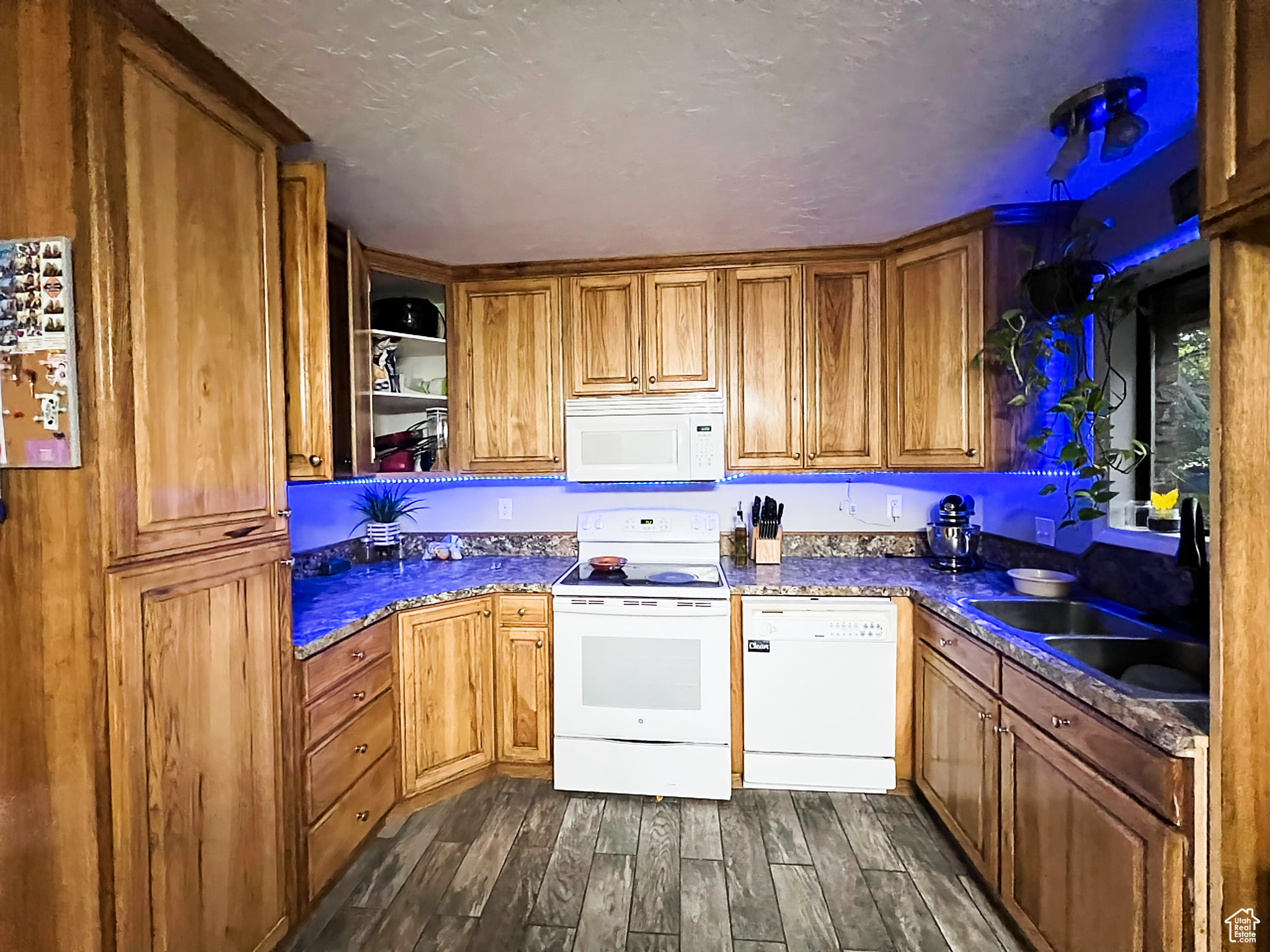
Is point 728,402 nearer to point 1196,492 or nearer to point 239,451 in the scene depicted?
point 1196,492

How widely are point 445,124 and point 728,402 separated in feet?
5.33

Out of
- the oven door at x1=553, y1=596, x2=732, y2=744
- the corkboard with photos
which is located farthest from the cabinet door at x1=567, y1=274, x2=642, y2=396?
the corkboard with photos

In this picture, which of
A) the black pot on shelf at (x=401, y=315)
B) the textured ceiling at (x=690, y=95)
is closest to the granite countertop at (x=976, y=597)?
the textured ceiling at (x=690, y=95)

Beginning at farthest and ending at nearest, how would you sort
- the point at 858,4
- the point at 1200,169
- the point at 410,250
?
the point at 410,250 < the point at 858,4 < the point at 1200,169

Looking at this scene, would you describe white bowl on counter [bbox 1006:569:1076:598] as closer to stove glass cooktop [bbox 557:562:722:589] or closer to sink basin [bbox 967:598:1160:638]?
sink basin [bbox 967:598:1160:638]

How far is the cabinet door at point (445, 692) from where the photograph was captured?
2.22 m

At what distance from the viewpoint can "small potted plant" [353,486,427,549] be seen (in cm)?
295

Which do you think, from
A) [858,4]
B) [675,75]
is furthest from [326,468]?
[858,4]

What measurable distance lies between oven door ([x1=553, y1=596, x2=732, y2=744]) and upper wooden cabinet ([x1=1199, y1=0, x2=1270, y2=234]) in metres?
1.79

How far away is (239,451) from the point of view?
1.40m

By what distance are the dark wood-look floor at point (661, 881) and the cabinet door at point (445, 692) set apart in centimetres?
18

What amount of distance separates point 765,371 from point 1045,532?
1399 mm

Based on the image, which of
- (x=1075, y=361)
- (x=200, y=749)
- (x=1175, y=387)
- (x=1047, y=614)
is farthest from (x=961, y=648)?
(x=200, y=749)

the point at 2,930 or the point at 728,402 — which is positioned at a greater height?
the point at 728,402
